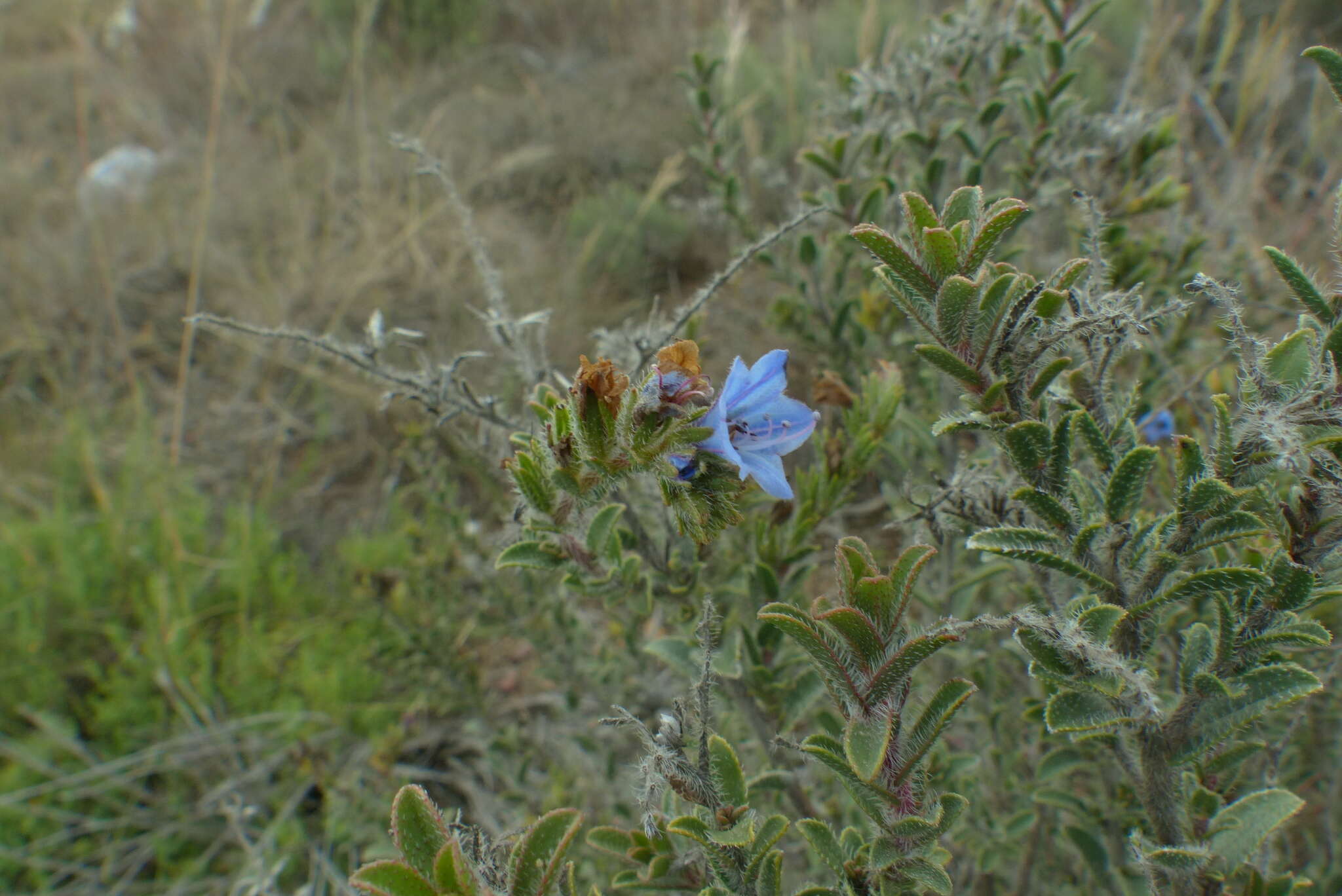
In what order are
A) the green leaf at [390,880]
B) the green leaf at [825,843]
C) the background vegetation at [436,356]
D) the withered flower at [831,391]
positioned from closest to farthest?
the green leaf at [390,880] → the green leaf at [825,843] → the withered flower at [831,391] → the background vegetation at [436,356]

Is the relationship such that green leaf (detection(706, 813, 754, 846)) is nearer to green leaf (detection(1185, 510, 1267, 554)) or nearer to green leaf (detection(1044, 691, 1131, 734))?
green leaf (detection(1044, 691, 1131, 734))

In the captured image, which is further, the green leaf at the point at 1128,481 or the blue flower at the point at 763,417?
the blue flower at the point at 763,417

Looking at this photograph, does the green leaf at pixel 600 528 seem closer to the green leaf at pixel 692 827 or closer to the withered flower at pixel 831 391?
the green leaf at pixel 692 827

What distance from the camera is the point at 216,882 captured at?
2.41 m

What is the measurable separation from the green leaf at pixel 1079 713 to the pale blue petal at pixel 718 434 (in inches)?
17.7

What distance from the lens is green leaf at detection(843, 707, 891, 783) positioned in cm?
84

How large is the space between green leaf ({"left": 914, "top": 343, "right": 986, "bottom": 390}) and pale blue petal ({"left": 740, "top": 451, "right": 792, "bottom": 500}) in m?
0.20

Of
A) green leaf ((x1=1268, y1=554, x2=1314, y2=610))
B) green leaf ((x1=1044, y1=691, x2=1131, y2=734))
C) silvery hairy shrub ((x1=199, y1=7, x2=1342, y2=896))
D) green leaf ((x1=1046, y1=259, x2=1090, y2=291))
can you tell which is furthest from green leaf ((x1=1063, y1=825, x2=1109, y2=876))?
green leaf ((x1=1046, y1=259, x2=1090, y2=291))

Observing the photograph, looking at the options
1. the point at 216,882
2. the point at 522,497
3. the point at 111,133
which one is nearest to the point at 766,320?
the point at 522,497

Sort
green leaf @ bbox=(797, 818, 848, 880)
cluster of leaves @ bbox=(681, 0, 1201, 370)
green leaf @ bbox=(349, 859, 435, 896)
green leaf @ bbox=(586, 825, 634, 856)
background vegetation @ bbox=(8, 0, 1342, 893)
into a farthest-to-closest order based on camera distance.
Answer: background vegetation @ bbox=(8, 0, 1342, 893), cluster of leaves @ bbox=(681, 0, 1201, 370), green leaf @ bbox=(586, 825, 634, 856), green leaf @ bbox=(797, 818, 848, 880), green leaf @ bbox=(349, 859, 435, 896)

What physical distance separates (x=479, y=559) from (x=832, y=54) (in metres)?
5.20

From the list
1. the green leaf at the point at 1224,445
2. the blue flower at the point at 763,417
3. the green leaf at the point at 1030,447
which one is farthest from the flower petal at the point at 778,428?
the green leaf at the point at 1224,445

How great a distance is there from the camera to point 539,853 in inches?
35.4

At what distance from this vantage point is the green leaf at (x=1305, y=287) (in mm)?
905
